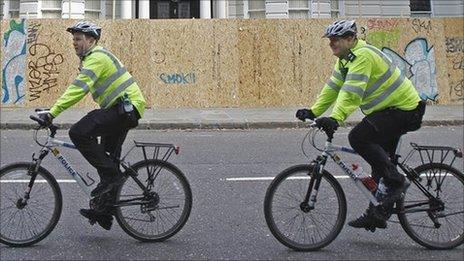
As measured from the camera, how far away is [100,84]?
203 inches

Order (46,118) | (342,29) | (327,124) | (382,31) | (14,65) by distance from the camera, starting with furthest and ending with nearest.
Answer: (382,31), (14,65), (46,118), (342,29), (327,124)

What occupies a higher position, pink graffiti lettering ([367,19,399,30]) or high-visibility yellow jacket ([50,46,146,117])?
pink graffiti lettering ([367,19,399,30])

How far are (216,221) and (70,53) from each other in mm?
12452

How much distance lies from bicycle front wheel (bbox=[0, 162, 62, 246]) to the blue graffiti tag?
39.5ft

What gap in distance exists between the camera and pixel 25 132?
13.4m

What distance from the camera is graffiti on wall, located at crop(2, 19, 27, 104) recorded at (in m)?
17.0

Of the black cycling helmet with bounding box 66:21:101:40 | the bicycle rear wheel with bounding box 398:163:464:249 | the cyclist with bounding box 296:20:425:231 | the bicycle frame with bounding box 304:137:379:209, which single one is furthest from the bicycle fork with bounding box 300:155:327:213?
the black cycling helmet with bounding box 66:21:101:40

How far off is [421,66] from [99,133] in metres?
14.7

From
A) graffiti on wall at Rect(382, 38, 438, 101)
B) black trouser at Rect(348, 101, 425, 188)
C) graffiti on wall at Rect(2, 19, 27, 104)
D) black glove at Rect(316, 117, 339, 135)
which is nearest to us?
black glove at Rect(316, 117, 339, 135)

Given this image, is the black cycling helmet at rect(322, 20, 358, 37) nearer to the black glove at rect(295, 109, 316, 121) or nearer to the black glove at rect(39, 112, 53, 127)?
the black glove at rect(295, 109, 316, 121)

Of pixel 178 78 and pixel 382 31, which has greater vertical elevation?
pixel 382 31

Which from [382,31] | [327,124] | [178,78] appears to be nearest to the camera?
[327,124]

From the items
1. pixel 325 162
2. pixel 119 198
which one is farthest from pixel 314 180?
pixel 119 198

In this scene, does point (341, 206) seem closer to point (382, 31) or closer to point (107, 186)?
point (107, 186)
